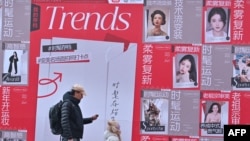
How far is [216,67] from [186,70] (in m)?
0.23

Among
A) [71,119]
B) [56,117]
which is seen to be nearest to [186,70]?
[71,119]

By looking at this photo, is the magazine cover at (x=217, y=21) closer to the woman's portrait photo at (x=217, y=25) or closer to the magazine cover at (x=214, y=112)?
the woman's portrait photo at (x=217, y=25)

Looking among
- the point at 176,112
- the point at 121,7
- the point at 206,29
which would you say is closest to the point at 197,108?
the point at 176,112

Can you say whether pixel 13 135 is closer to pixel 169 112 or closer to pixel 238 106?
pixel 169 112

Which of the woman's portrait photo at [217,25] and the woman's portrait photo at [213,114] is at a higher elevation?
the woman's portrait photo at [217,25]

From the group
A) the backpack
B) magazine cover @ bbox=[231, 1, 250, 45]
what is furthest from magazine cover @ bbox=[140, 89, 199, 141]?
the backpack

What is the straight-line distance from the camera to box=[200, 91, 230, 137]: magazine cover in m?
4.09

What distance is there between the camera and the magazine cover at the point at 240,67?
13.4 feet

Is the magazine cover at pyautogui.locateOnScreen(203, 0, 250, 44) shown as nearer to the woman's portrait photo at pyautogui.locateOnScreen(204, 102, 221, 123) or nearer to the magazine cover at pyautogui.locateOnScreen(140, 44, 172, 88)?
the magazine cover at pyautogui.locateOnScreen(140, 44, 172, 88)

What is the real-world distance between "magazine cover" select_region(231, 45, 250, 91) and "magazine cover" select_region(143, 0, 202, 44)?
307 mm

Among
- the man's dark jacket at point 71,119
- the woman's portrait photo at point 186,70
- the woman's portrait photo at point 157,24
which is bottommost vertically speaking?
the man's dark jacket at point 71,119

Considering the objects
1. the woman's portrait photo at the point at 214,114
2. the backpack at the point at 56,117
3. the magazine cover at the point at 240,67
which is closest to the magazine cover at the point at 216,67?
the magazine cover at the point at 240,67

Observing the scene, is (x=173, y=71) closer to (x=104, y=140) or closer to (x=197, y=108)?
(x=197, y=108)

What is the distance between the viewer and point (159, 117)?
413cm
